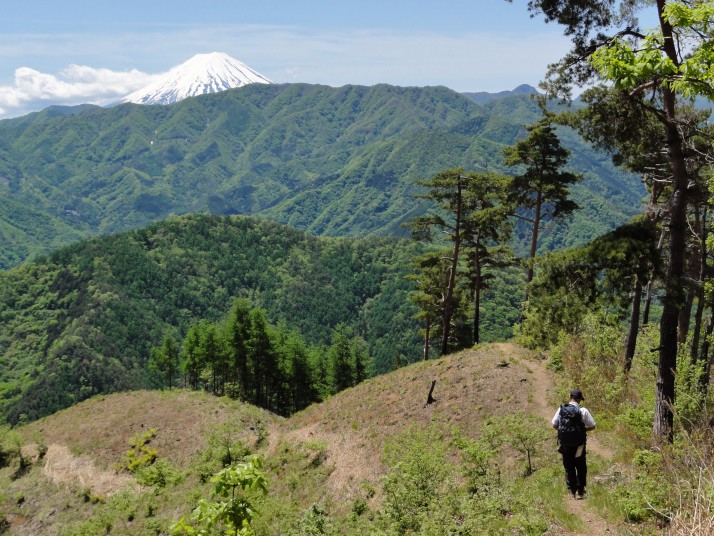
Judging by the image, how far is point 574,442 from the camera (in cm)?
964

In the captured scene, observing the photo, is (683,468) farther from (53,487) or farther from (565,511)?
(53,487)

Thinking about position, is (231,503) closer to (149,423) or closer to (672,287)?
(672,287)

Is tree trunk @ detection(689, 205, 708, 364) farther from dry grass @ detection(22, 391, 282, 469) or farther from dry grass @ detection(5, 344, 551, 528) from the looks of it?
dry grass @ detection(22, 391, 282, 469)

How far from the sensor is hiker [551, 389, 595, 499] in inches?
381

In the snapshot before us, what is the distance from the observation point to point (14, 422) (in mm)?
128250

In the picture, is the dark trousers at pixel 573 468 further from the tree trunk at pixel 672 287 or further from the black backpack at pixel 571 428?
the tree trunk at pixel 672 287

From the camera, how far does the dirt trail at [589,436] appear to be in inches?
336

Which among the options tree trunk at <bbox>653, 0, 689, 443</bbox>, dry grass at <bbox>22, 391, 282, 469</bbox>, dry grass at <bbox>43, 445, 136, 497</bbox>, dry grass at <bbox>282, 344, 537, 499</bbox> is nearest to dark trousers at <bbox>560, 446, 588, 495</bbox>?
tree trunk at <bbox>653, 0, 689, 443</bbox>

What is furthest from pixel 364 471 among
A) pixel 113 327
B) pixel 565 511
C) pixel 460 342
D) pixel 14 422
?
pixel 113 327

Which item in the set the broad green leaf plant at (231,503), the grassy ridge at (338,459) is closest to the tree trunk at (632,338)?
the grassy ridge at (338,459)

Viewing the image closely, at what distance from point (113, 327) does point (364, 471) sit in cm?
17488

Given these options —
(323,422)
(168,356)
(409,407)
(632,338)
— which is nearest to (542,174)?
(632,338)

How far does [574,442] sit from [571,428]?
27 centimetres

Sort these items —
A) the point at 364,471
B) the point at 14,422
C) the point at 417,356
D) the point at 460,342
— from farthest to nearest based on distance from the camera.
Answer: the point at 417,356 < the point at 14,422 < the point at 460,342 < the point at 364,471
